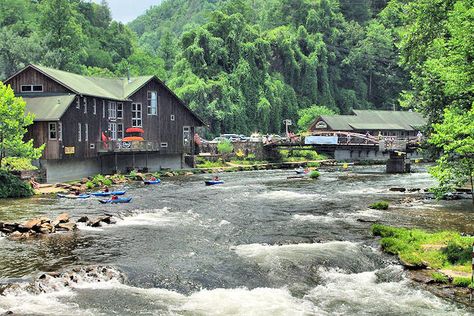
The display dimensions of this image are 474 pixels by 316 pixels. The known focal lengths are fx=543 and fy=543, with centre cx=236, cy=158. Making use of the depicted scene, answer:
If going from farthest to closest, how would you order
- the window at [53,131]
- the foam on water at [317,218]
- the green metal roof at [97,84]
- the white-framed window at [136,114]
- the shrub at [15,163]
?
1. the white-framed window at [136,114]
2. the green metal roof at [97,84]
3. the window at [53,131]
4. the shrub at [15,163]
5. the foam on water at [317,218]

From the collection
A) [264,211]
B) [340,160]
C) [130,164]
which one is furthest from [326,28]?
[264,211]

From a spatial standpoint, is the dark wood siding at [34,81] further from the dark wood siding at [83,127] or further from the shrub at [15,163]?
the shrub at [15,163]

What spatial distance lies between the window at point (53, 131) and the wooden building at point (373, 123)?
54017 millimetres

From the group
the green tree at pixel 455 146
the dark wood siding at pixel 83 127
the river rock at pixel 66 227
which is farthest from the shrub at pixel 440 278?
the dark wood siding at pixel 83 127

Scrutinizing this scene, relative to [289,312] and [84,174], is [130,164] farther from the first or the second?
[289,312]

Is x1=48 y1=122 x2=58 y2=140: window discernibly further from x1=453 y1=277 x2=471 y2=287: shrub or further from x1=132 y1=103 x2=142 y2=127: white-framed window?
x1=453 y1=277 x2=471 y2=287: shrub

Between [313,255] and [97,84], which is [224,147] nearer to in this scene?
[97,84]

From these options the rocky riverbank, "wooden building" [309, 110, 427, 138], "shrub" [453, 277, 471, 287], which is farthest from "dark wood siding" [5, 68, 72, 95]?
"wooden building" [309, 110, 427, 138]

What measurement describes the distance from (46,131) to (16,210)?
16.5 m

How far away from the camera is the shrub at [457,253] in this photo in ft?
63.2

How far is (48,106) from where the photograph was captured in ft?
160

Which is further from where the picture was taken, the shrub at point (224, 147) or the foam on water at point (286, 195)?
the shrub at point (224, 147)

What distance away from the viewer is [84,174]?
52.1m

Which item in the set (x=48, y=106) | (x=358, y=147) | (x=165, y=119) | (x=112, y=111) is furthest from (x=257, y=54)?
(x=48, y=106)
